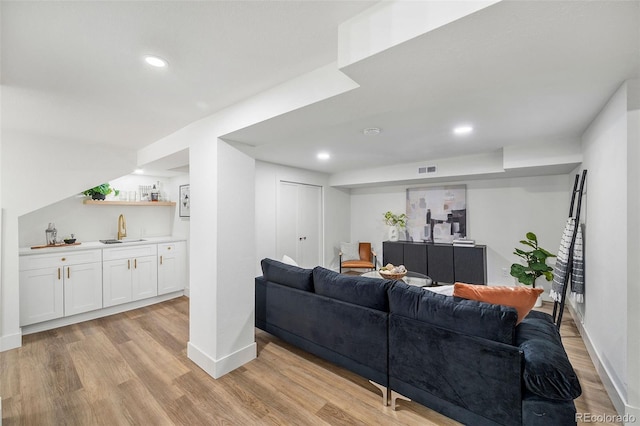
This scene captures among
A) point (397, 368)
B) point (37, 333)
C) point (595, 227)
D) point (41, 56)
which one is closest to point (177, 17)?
point (41, 56)

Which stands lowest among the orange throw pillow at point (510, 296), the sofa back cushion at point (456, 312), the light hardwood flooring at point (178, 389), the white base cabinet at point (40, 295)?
the light hardwood flooring at point (178, 389)

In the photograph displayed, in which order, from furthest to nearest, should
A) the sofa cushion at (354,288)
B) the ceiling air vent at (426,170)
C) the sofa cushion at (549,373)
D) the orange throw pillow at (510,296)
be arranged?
the ceiling air vent at (426,170) < the sofa cushion at (354,288) < the orange throw pillow at (510,296) < the sofa cushion at (549,373)

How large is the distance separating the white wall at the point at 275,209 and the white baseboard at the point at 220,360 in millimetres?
1714

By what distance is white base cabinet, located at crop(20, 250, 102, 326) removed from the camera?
10.2ft

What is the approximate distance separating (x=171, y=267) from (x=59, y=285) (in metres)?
1.33

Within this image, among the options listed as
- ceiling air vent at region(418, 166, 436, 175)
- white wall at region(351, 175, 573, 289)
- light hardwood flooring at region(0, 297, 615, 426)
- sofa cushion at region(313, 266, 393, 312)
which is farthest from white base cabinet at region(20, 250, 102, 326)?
white wall at region(351, 175, 573, 289)

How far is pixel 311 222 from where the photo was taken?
5547 mm

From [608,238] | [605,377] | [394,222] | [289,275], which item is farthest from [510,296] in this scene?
[394,222]

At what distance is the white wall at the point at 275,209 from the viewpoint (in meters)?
4.44

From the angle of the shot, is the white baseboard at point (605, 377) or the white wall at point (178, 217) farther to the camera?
the white wall at point (178, 217)

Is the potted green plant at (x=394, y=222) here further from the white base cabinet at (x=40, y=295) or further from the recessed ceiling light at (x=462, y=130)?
the white base cabinet at (x=40, y=295)

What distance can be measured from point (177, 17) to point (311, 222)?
4.44 m

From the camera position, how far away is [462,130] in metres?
2.97

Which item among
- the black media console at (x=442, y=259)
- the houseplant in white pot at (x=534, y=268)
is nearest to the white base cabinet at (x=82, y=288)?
the black media console at (x=442, y=259)
